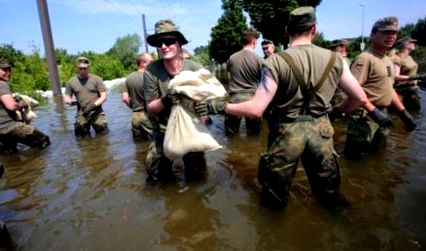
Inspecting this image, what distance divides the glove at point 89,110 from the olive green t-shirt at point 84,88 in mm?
79

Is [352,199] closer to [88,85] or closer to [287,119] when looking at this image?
[287,119]

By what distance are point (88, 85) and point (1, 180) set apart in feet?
9.44

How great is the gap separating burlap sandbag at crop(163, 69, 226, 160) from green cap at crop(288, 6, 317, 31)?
958 millimetres

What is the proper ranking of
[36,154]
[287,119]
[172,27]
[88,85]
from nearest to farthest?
1. [287,119]
2. [172,27]
3. [36,154]
4. [88,85]

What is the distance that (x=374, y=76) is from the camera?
4.56 m

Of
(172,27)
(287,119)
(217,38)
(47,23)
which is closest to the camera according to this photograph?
(287,119)

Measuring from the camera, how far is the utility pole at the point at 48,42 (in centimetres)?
1795

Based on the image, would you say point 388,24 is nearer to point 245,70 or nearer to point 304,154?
point 304,154

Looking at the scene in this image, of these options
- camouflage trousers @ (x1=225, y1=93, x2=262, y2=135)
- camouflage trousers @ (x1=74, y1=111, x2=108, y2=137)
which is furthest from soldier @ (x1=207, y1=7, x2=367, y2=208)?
camouflage trousers @ (x1=74, y1=111, x2=108, y2=137)

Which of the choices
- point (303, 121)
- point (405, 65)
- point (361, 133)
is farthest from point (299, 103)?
point (405, 65)

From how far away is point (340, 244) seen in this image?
3.08 meters

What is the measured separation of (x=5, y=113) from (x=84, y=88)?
1.62 meters

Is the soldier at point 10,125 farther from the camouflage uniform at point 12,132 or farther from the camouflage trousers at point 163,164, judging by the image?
the camouflage trousers at point 163,164

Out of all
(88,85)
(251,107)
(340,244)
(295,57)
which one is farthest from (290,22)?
(88,85)
